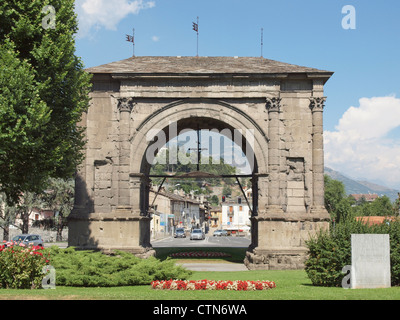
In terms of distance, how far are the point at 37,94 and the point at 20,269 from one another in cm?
599

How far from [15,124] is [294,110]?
530 inches

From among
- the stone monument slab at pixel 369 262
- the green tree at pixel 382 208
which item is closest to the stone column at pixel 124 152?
the green tree at pixel 382 208

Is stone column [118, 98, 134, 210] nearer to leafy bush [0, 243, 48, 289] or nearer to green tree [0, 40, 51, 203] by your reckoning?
green tree [0, 40, 51, 203]

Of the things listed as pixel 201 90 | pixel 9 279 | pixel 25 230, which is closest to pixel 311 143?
pixel 201 90

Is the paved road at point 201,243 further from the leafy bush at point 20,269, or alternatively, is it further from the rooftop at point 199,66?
the leafy bush at point 20,269

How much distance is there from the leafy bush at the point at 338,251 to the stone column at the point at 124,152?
10.7 m

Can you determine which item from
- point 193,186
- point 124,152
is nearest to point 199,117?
point 124,152

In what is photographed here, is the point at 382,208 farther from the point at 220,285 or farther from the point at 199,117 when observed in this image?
the point at 220,285

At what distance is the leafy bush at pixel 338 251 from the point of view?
49.6 feet

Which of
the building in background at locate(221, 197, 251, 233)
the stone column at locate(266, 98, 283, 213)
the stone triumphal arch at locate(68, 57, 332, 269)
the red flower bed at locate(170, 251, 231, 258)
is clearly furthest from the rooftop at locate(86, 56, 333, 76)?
the building in background at locate(221, 197, 251, 233)

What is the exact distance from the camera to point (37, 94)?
1697cm
